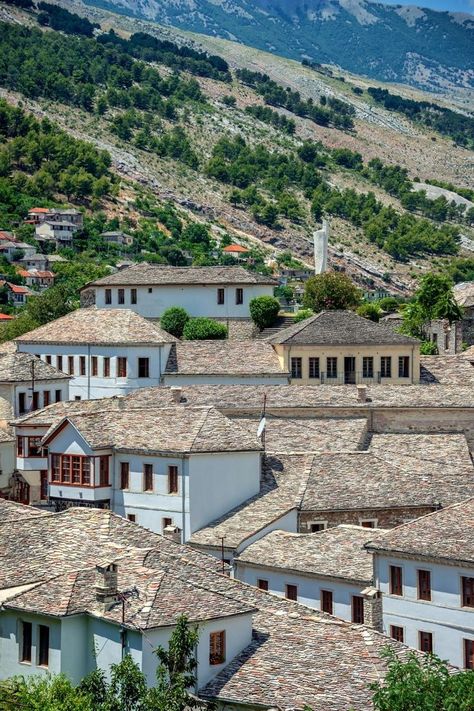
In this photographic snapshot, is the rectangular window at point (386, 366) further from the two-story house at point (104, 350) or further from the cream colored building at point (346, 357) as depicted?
the two-story house at point (104, 350)

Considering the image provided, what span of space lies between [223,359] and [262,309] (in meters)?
16.0

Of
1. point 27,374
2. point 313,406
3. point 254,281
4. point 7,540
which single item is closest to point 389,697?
point 7,540

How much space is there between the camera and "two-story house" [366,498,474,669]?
1775 inches

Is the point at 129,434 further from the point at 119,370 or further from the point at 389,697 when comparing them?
the point at 389,697

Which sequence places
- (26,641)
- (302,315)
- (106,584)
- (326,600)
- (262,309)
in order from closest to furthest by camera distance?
(106,584) < (26,641) < (326,600) < (262,309) < (302,315)

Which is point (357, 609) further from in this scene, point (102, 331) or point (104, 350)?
point (102, 331)

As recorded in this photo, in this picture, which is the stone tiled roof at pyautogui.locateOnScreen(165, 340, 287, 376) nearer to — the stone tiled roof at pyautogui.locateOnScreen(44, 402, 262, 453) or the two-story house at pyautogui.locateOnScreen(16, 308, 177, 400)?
the two-story house at pyautogui.locateOnScreen(16, 308, 177, 400)

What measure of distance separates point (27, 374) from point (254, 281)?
25304mm

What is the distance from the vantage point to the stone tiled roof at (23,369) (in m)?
70.0

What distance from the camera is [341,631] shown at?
3712 cm

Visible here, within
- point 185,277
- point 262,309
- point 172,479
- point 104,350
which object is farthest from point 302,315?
point 172,479

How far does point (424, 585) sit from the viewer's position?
4631cm

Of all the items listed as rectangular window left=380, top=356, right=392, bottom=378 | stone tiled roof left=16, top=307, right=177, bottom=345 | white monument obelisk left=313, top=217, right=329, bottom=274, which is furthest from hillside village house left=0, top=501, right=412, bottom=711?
white monument obelisk left=313, top=217, right=329, bottom=274

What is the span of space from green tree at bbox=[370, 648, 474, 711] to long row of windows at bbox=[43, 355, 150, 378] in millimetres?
47074
